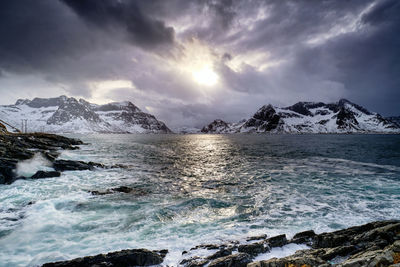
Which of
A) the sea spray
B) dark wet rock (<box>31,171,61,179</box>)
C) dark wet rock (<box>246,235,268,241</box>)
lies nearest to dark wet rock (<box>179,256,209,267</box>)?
dark wet rock (<box>246,235,268,241</box>)

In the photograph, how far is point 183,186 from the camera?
20953 mm

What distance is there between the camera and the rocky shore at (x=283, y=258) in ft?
22.4

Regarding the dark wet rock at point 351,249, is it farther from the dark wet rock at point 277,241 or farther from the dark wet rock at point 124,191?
the dark wet rock at point 124,191

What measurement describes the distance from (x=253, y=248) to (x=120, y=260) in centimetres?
593

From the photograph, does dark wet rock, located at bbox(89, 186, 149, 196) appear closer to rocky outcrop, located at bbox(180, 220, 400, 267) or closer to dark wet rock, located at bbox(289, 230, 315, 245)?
rocky outcrop, located at bbox(180, 220, 400, 267)

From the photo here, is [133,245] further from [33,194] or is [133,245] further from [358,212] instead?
[358,212]

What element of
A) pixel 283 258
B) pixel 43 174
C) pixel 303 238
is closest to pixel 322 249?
pixel 303 238

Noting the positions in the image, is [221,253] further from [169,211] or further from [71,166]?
[71,166]

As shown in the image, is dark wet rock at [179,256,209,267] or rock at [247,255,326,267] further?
dark wet rock at [179,256,209,267]

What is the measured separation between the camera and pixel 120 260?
779 cm

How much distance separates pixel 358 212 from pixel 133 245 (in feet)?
52.0

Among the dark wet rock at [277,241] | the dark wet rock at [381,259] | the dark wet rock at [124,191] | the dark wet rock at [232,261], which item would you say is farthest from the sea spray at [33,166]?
the dark wet rock at [381,259]

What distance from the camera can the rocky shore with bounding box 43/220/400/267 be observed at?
6.82m

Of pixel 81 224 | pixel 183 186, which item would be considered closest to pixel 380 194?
pixel 183 186
